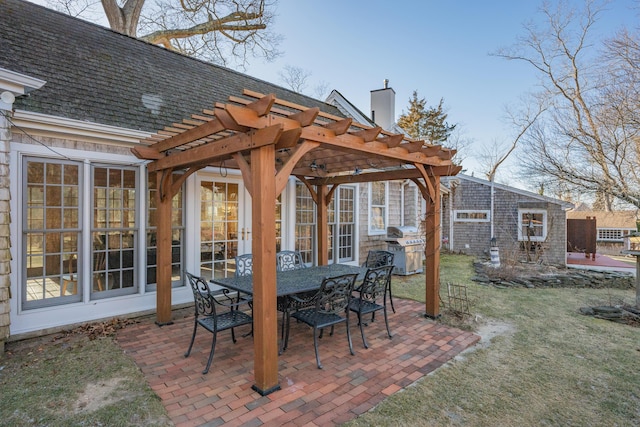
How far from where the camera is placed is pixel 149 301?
5.29 meters

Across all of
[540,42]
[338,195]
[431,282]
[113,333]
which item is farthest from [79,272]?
[540,42]

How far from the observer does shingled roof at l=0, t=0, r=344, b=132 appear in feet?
15.4

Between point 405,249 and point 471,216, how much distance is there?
603cm

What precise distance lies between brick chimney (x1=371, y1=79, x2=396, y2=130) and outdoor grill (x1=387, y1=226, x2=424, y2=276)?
3.83 m

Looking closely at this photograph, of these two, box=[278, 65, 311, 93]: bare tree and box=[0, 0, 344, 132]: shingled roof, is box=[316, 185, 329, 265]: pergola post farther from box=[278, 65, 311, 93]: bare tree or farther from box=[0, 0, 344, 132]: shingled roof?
box=[278, 65, 311, 93]: bare tree

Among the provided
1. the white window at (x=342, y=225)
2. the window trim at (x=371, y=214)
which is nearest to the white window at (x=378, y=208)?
the window trim at (x=371, y=214)

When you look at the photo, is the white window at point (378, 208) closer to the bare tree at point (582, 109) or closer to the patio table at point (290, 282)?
the patio table at point (290, 282)

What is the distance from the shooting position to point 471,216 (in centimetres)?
1355

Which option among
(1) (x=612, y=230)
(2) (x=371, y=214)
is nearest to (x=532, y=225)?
(2) (x=371, y=214)

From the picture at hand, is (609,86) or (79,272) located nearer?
(79,272)

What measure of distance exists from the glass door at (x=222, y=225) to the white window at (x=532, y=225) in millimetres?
10117

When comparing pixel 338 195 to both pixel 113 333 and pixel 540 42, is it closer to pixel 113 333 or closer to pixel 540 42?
pixel 113 333

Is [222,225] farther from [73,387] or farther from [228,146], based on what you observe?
[73,387]

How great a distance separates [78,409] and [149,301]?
2.60 m
